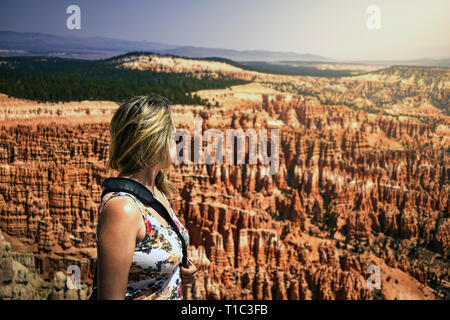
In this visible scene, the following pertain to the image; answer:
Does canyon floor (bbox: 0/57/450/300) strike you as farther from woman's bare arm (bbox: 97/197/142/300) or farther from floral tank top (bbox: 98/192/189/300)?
woman's bare arm (bbox: 97/197/142/300)

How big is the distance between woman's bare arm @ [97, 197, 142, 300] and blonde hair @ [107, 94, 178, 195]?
0.26m

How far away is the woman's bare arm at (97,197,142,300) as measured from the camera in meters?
1.34

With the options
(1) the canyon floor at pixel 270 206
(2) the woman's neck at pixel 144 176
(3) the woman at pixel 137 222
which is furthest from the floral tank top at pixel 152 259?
(1) the canyon floor at pixel 270 206

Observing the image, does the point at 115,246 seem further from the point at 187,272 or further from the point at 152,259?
the point at 187,272

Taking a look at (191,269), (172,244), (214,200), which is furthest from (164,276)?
(214,200)

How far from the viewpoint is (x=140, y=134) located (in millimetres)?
1542

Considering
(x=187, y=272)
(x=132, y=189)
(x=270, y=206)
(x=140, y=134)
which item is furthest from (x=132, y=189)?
(x=270, y=206)

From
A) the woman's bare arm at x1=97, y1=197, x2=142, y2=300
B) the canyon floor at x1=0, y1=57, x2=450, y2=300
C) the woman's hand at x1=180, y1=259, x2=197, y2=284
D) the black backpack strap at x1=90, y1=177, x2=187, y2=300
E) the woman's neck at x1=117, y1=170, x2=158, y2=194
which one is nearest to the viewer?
the woman's bare arm at x1=97, y1=197, x2=142, y2=300

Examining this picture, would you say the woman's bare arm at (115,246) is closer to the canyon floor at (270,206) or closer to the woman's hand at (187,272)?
the woman's hand at (187,272)

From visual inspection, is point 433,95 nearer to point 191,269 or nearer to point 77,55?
point 77,55

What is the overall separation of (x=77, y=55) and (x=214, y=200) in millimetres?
7836

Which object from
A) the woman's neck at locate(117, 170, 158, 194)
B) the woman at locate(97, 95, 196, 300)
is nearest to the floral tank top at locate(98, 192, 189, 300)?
the woman at locate(97, 95, 196, 300)

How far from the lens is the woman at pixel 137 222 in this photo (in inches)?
53.4
